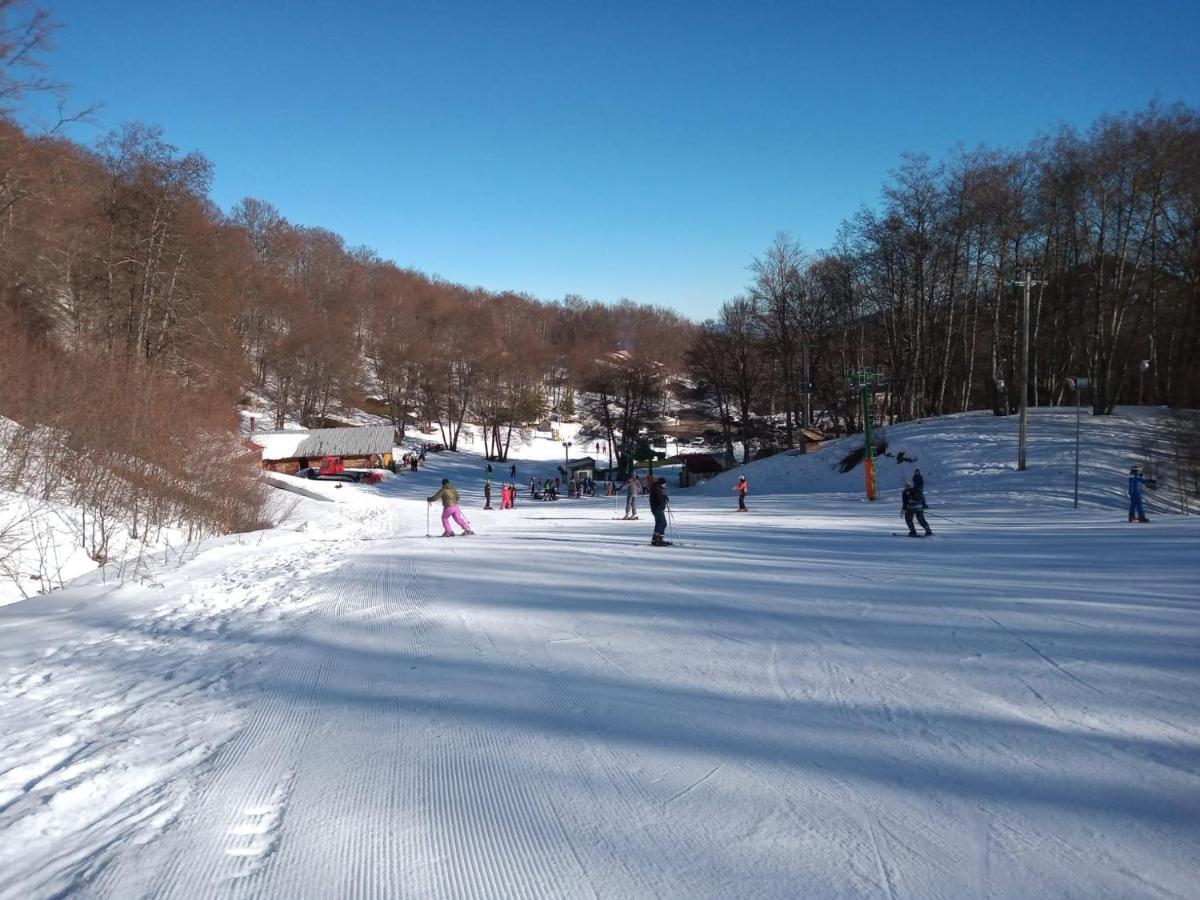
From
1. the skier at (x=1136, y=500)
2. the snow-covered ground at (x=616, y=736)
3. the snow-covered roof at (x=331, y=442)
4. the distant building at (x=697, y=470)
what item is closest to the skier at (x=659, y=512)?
the snow-covered ground at (x=616, y=736)

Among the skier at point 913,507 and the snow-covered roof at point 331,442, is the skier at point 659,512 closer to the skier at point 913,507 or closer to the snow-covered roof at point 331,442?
the skier at point 913,507

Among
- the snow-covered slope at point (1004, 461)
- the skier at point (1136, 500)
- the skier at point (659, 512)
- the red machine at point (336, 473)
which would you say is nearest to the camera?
the skier at point (659, 512)

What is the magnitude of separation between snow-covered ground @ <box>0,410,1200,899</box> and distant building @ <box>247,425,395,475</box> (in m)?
50.6

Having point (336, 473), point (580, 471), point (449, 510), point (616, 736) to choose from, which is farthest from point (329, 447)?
point (616, 736)

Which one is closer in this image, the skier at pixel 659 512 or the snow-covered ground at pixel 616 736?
the snow-covered ground at pixel 616 736

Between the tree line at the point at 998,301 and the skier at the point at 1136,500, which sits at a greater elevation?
the tree line at the point at 998,301

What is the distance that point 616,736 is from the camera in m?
4.93

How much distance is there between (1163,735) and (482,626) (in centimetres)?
582

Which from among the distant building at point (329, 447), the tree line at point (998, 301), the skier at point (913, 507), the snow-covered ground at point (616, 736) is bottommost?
the snow-covered ground at point (616, 736)

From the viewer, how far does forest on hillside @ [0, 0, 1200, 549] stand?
20219mm

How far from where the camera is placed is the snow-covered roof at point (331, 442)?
5997 cm

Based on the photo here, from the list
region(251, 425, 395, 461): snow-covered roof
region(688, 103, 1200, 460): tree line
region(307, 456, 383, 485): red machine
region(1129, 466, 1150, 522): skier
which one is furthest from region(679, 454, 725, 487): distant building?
region(1129, 466, 1150, 522): skier

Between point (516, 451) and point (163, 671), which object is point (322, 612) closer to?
point (163, 671)

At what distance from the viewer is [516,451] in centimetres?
8175
